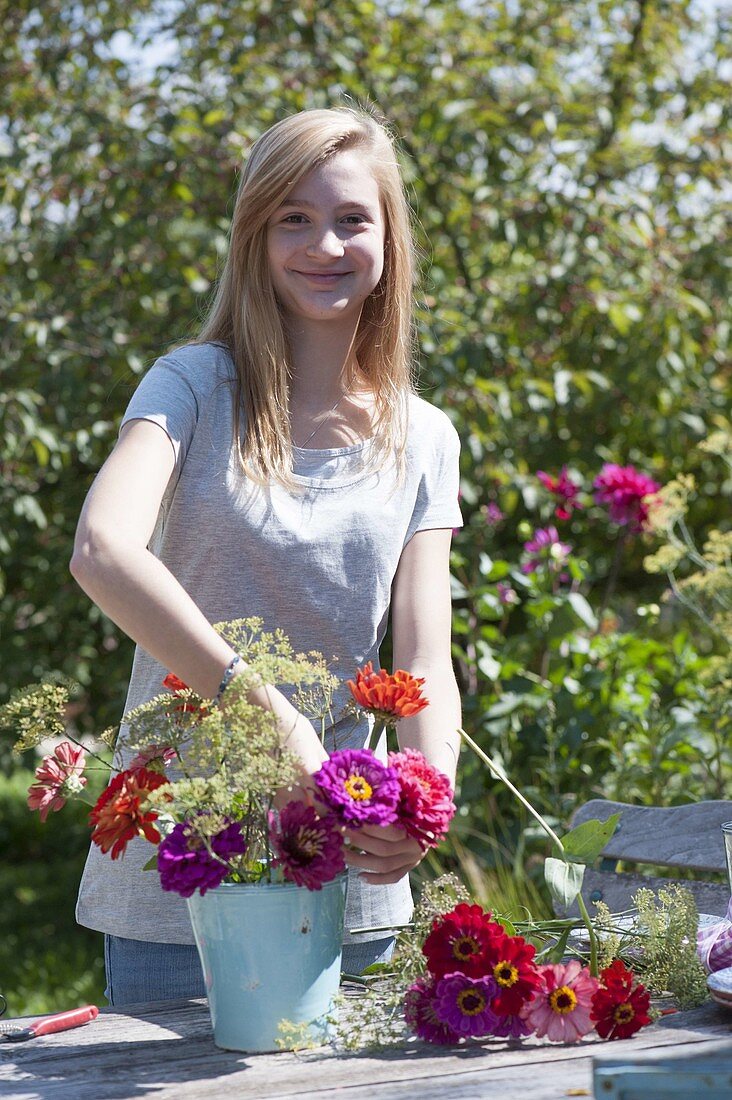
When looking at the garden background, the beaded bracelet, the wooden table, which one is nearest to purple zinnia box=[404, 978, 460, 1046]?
the wooden table

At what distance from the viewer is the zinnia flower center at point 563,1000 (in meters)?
1.17

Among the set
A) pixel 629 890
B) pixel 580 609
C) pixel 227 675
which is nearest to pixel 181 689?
pixel 227 675

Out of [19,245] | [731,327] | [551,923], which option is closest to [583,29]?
[731,327]

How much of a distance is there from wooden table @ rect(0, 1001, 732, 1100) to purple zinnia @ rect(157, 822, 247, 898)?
17 cm

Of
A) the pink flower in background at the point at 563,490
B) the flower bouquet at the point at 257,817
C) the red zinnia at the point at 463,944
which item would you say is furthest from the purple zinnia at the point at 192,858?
the pink flower in background at the point at 563,490

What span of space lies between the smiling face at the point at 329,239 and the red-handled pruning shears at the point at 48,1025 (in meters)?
0.90

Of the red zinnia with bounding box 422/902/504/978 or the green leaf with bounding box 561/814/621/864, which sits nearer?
the red zinnia with bounding box 422/902/504/978

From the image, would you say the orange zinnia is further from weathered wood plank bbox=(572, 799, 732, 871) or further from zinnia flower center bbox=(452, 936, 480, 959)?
weathered wood plank bbox=(572, 799, 732, 871)

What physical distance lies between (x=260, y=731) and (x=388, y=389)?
73 centimetres

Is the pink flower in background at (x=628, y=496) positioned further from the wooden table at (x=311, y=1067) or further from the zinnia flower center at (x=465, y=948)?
the zinnia flower center at (x=465, y=948)

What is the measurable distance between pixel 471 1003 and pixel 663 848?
91 cm

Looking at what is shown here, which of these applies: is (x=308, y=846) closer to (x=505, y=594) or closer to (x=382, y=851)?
(x=382, y=851)

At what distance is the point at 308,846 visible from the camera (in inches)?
44.1

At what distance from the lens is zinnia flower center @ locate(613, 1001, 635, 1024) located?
119 centimetres
